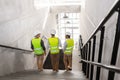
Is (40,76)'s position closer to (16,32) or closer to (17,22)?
(16,32)

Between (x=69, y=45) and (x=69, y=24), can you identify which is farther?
(x=69, y=24)

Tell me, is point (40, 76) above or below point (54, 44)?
below

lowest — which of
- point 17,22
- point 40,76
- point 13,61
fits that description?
point 40,76

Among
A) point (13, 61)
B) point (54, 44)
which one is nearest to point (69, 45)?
point (54, 44)

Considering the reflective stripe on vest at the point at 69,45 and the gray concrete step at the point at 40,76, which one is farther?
the reflective stripe on vest at the point at 69,45

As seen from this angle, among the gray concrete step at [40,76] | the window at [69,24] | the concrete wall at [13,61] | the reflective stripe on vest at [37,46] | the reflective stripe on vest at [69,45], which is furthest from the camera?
the window at [69,24]

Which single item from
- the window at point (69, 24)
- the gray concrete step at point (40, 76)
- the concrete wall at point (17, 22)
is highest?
the window at point (69, 24)

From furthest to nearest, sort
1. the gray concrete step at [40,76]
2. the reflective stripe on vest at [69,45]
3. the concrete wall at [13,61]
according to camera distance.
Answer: the reflective stripe on vest at [69,45]
the concrete wall at [13,61]
the gray concrete step at [40,76]

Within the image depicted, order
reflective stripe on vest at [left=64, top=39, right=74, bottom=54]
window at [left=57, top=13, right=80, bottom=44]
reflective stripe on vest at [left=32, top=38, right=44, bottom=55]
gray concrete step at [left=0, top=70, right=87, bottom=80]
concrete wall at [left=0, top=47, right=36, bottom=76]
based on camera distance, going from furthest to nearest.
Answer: window at [left=57, top=13, right=80, bottom=44], reflective stripe on vest at [left=64, top=39, right=74, bottom=54], reflective stripe on vest at [left=32, top=38, right=44, bottom=55], concrete wall at [left=0, top=47, right=36, bottom=76], gray concrete step at [left=0, top=70, right=87, bottom=80]

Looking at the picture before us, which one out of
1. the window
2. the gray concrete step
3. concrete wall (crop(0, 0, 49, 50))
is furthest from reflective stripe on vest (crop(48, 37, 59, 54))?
the window

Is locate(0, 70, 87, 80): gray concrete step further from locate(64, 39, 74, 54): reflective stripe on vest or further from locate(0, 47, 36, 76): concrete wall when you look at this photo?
locate(64, 39, 74, 54): reflective stripe on vest

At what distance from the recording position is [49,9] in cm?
1203

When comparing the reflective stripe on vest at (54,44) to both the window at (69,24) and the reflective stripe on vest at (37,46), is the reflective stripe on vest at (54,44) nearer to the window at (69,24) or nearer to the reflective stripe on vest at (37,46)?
the reflective stripe on vest at (37,46)

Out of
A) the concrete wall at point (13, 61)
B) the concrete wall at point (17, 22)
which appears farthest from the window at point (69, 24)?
the concrete wall at point (13, 61)
